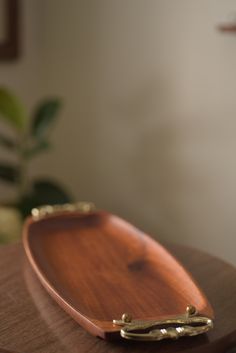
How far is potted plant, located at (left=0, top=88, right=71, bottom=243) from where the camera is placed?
1.40 metres

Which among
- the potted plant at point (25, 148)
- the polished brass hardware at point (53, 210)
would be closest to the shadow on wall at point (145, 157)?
the potted plant at point (25, 148)

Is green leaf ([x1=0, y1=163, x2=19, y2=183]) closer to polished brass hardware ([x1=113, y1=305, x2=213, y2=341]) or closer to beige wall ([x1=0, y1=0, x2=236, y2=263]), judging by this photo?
beige wall ([x1=0, y1=0, x2=236, y2=263])

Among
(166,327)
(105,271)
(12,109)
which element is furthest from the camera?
(12,109)

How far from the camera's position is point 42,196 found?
1503 mm

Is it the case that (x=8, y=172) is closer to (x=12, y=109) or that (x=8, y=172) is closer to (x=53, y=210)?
(x=12, y=109)

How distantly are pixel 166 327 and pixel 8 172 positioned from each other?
992mm

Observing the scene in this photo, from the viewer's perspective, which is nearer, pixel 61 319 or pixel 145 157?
pixel 61 319

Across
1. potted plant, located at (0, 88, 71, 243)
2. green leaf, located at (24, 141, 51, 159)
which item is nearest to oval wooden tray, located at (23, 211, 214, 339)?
potted plant, located at (0, 88, 71, 243)

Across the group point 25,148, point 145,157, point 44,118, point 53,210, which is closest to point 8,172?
point 25,148

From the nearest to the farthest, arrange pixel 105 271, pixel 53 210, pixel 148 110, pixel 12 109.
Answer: pixel 105 271, pixel 53 210, pixel 12 109, pixel 148 110

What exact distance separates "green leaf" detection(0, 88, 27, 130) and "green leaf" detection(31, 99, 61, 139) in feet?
0.19

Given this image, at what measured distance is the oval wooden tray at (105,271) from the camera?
713 millimetres

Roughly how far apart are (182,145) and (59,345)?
0.89m

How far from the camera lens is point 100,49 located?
5.24ft
